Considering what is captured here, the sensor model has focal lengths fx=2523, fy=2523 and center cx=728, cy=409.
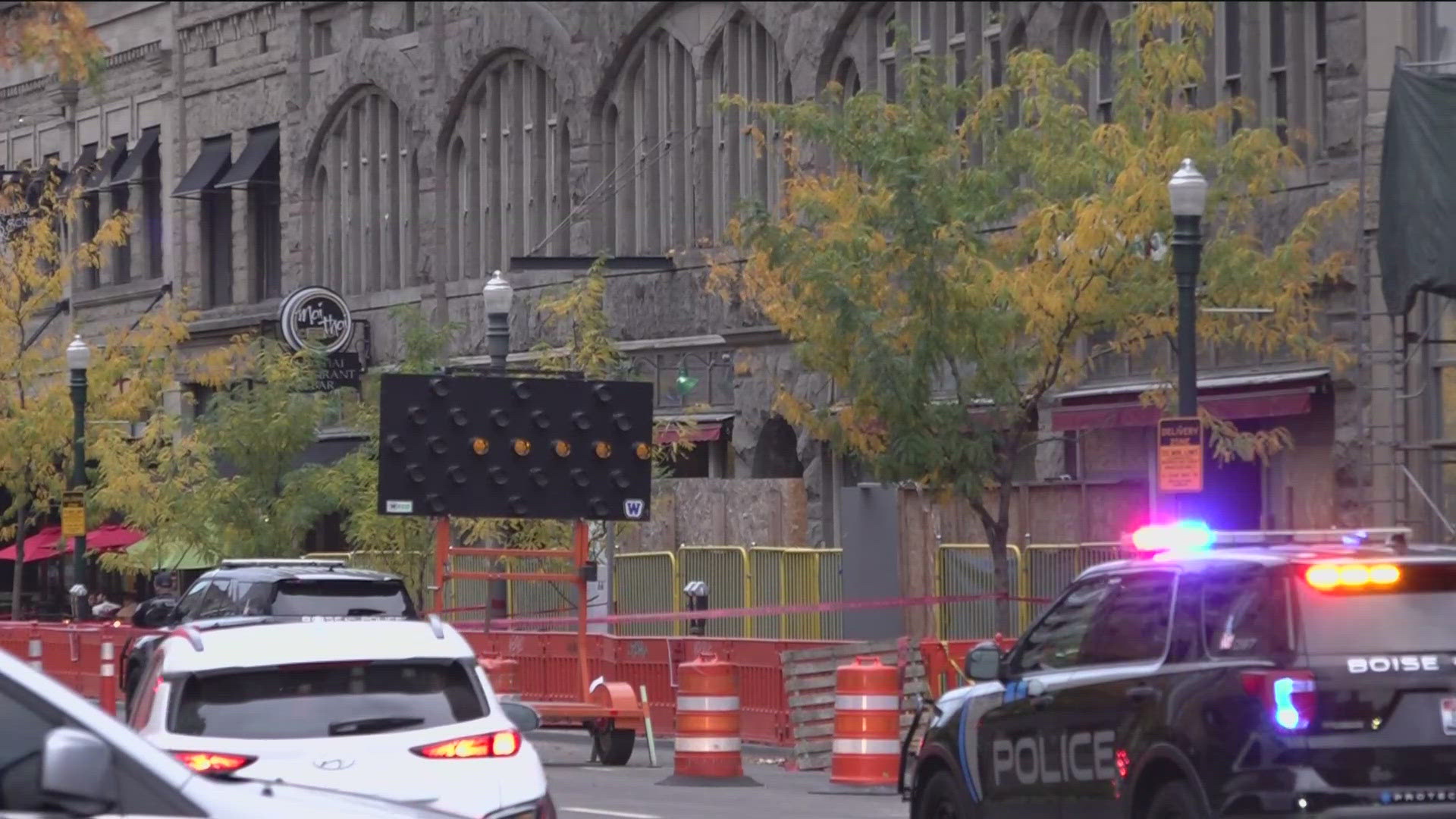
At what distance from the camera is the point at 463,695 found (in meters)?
10.6

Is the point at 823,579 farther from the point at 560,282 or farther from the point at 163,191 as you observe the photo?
the point at 163,191

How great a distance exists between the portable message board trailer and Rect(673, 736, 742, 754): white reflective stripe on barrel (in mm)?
1596

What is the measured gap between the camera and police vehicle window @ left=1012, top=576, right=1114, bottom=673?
11852mm

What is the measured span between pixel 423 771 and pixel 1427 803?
404cm

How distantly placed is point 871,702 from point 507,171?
2264 centimetres

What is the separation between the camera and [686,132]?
3697 centimetres

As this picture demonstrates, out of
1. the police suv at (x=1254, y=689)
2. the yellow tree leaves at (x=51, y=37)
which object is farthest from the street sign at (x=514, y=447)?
the police suv at (x=1254, y=689)

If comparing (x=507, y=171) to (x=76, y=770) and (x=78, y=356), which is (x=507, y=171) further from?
(x=76, y=770)

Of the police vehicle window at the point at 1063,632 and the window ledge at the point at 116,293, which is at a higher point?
the window ledge at the point at 116,293

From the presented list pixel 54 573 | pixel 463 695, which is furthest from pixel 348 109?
pixel 463 695

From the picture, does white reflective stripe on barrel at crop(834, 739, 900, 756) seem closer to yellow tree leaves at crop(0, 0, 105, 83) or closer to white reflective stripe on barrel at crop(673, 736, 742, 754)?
white reflective stripe on barrel at crop(673, 736, 742, 754)

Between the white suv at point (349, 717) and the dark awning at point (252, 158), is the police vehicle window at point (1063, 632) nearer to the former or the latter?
the white suv at point (349, 717)

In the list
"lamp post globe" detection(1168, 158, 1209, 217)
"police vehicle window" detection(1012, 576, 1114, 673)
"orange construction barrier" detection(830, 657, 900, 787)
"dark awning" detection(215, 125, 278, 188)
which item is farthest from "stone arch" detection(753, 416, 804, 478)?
"police vehicle window" detection(1012, 576, 1114, 673)

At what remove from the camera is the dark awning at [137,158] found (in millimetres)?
49750
